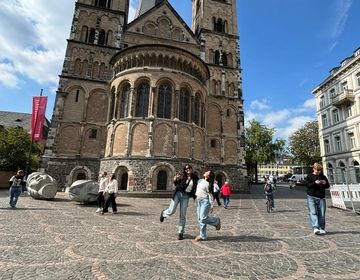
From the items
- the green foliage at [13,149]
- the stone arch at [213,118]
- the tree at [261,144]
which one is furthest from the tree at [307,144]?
the green foliage at [13,149]

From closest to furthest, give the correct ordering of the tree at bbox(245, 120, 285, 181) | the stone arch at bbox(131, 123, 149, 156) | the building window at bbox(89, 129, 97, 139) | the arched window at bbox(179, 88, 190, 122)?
the stone arch at bbox(131, 123, 149, 156), the arched window at bbox(179, 88, 190, 122), the building window at bbox(89, 129, 97, 139), the tree at bbox(245, 120, 285, 181)

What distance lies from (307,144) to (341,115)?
40.5 ft

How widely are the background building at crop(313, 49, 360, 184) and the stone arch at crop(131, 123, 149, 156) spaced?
20135 millimetres

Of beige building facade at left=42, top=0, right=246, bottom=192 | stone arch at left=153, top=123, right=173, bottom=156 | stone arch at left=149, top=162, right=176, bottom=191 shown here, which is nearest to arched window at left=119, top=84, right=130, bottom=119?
beige building facade at left=42, top=0, right=246, bottom=192

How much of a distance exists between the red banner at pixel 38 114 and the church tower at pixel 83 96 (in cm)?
100

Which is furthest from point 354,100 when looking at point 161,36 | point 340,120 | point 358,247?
point 358,247

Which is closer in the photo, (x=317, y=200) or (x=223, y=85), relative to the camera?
(x=317, y=200)

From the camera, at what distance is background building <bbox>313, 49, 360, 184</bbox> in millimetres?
27266

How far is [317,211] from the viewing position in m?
6.40

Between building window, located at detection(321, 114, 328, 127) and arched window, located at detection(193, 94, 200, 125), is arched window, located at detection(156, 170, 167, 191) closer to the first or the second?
arched window, located at detection(193, 94, 200, 125)

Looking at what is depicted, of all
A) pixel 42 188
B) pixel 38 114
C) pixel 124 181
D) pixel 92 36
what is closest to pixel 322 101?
pixel 124 181

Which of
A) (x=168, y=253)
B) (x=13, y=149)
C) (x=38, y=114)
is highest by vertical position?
(x=38, y=114)

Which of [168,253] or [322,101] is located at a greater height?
[322,101]

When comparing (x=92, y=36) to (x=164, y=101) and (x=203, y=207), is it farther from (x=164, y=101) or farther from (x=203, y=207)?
(x=203, y=207)
